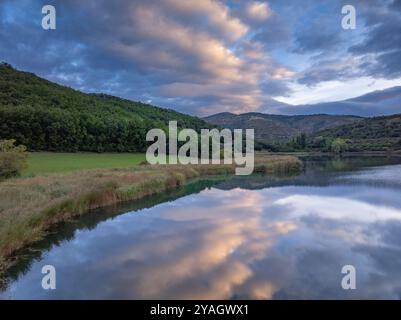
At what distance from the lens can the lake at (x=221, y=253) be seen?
9.26 m

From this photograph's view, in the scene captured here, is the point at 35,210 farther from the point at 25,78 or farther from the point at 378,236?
the point at 25,78

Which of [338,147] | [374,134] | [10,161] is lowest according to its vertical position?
[10,161]

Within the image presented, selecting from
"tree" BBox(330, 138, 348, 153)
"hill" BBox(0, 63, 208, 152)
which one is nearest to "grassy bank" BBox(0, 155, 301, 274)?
"hill" BBox(0, 63, 208, 152)

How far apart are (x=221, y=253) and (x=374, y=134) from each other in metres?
138

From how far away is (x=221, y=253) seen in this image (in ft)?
41.7

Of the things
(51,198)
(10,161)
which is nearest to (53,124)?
(10,161)

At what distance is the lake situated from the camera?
926 centimetres

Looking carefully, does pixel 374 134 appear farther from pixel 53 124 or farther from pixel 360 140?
pixel 53 124

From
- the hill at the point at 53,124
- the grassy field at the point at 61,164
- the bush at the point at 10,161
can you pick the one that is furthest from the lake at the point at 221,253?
the hill at the point at 53,124

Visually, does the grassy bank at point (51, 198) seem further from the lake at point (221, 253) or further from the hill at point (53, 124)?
the hill at point (53, 124)

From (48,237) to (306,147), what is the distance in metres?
119

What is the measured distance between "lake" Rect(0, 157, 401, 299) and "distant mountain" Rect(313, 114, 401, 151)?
9478 centimetres

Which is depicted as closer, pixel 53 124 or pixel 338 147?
pixel 53 124

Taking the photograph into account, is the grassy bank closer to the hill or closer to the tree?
the hill
